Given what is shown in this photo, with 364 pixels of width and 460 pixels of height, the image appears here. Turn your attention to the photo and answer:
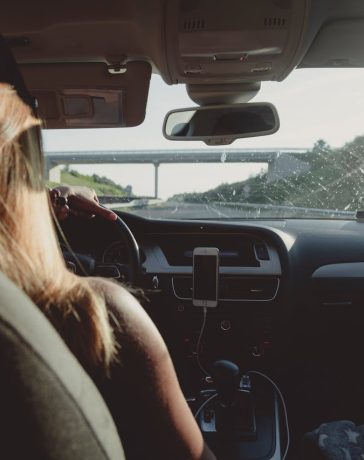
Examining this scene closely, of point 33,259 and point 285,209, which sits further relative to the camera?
point 285,209

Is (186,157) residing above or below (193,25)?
below

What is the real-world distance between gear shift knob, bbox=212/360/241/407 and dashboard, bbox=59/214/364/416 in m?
0.54

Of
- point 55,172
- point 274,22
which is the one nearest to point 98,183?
point 55,172

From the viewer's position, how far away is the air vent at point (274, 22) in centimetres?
237

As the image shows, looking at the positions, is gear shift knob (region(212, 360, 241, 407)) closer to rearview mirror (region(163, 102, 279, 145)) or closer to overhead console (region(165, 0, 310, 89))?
rearview mirror (region(163, 102, 279, 145))

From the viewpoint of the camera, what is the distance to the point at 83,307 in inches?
39.7

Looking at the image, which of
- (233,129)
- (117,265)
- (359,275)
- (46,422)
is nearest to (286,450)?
(359,275)

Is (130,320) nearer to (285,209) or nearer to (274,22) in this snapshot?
(274,22)

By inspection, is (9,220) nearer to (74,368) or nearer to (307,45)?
(74,368)

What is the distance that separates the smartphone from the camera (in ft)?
11.6

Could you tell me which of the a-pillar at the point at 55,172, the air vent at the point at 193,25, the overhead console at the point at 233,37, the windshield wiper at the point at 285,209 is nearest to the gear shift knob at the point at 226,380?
the windshield wiper at the point at 285,209

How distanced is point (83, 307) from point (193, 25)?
1.84 m

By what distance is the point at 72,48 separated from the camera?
111 inches

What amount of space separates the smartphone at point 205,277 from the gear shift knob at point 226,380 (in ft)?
1.66
